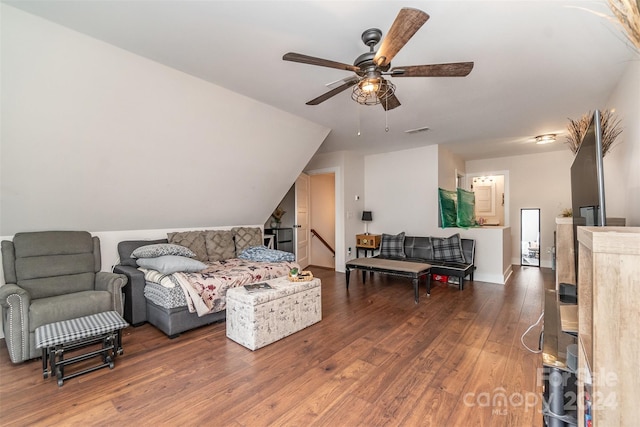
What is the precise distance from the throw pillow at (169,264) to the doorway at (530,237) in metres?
6.99

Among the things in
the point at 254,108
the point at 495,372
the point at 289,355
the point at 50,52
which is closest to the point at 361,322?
the point at 289,355

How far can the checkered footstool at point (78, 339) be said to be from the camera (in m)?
2.02

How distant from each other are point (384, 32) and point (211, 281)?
2882mm

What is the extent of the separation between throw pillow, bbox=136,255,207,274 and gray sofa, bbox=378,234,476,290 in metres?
3.45

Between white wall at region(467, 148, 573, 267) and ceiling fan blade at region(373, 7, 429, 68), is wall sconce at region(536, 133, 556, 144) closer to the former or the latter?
white wall at region(467, 148, 573, 267)

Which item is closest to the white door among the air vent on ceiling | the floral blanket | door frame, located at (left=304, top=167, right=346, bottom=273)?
door frame, located at (left=304, top=167, right=346, bottom=273)

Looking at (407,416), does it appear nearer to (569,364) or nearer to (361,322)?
(569,364)

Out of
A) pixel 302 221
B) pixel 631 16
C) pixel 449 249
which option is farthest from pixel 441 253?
pixel 631 16

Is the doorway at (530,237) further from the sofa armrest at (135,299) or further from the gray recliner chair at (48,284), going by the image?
the gray recliner chair at (48,284)

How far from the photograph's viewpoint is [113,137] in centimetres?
277

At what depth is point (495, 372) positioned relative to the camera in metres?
2.16

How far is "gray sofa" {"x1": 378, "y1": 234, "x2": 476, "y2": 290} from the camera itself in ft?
14.7

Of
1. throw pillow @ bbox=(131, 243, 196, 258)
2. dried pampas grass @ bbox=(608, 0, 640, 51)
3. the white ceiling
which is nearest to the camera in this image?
dried pampas grass @ bbox=(608, 0, 640, 51)

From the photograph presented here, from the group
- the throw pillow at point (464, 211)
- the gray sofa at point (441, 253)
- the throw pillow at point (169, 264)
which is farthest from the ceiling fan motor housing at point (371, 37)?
the throw pillow at point (464, 211)
